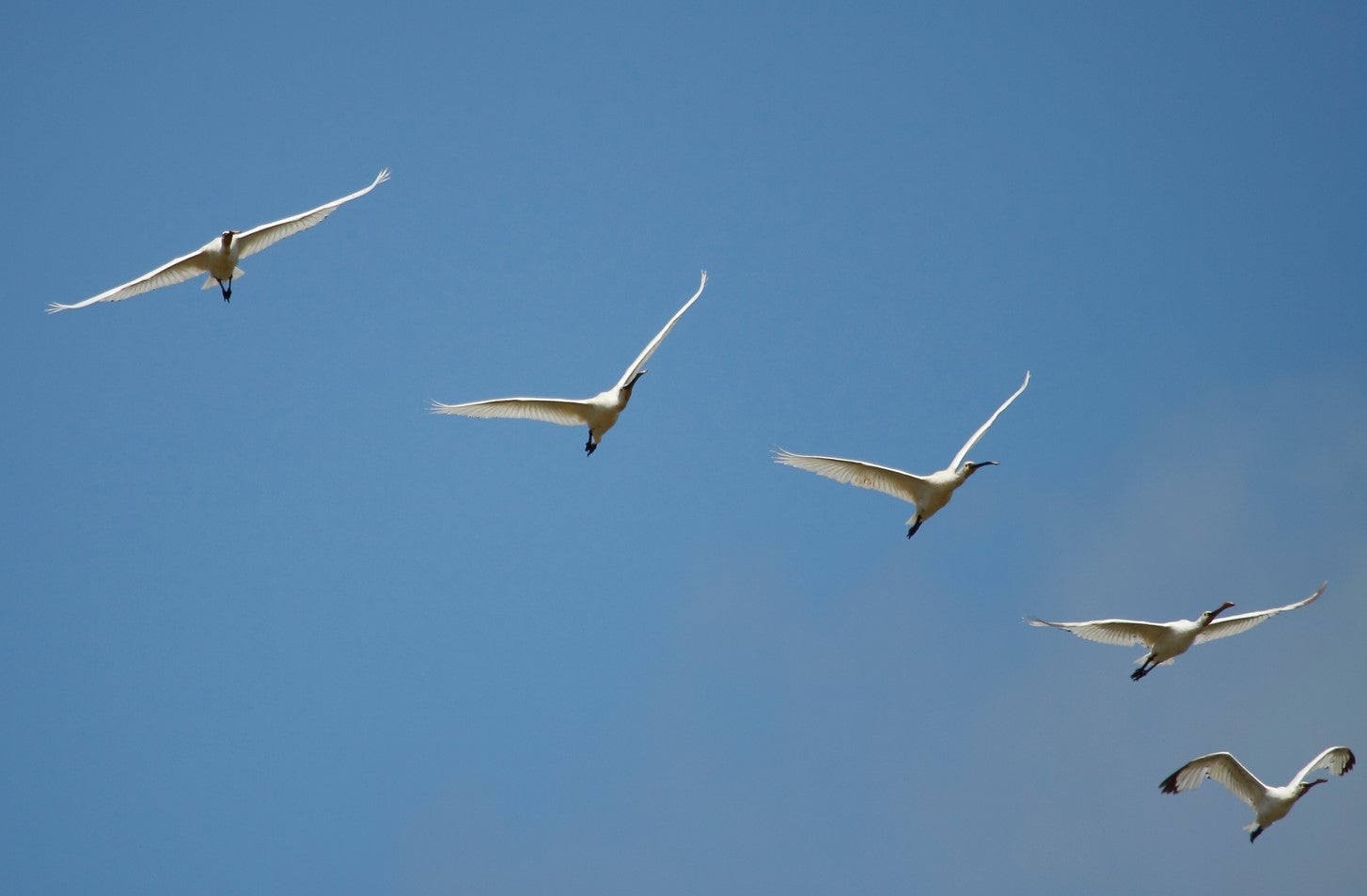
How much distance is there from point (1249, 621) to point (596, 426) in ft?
42.7

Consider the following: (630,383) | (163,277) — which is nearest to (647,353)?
(630,383)

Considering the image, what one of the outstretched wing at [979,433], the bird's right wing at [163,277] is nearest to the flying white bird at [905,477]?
the outstretched wing at [979,433]

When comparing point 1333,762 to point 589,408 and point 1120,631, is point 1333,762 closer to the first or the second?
point 1120,631

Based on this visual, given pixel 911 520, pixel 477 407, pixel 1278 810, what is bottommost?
pixel 1278 810

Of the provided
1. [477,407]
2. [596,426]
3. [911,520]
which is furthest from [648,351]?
[911,520]

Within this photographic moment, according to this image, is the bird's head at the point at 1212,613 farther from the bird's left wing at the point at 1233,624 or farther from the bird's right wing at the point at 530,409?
the bird's right wing at the point at 530,409

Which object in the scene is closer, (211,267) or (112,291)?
(112,291)

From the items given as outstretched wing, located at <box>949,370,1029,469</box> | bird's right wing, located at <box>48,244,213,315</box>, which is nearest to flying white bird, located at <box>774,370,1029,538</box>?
outstretched wing, located at <box>949,370,1029,469</box>

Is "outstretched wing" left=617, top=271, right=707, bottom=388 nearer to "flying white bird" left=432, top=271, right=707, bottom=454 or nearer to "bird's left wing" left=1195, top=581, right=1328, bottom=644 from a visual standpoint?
"flying white bird" left=432, top=271, right=707, bottom=454

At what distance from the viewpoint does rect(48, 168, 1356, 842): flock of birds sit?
28.0m

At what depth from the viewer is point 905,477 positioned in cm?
2797

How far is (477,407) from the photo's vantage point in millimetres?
27594

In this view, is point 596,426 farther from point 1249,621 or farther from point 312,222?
point 1249,621

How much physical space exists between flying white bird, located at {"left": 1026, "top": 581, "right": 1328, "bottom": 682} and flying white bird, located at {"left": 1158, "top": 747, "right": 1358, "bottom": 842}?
2.03 m
